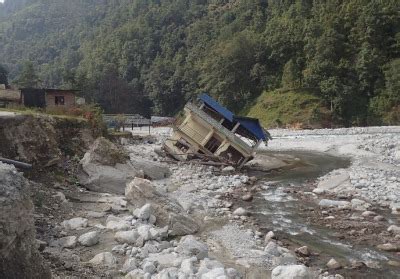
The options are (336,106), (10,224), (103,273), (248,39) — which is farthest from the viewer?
A: (248,39)

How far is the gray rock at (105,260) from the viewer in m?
10.0

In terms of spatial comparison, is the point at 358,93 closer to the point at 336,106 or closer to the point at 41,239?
the point at 336,106

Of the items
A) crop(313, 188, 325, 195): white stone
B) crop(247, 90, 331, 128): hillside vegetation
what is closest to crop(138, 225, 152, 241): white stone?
crop(313, 188, 325, 195): white stone

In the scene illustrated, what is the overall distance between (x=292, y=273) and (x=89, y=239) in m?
5.68

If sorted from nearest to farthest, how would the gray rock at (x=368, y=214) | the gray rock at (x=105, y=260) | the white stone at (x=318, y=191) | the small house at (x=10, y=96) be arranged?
the gray rock at (x=105, y=260) < the gray rock at (x=368, y=214) < the white stone at (x=318, y=191) < the small house at (x=10, y=96)

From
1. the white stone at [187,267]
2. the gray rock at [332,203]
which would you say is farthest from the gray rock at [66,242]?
the gray rock at [332,203]

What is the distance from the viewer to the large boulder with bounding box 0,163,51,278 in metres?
6.96

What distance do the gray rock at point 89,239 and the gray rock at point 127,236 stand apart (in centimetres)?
59

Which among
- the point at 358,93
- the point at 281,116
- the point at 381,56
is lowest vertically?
the point at 281,116

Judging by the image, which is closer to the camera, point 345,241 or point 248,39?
point 345,241

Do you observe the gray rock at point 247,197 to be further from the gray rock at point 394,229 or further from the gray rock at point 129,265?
the gray rock at point 129,265

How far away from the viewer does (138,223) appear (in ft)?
42.1

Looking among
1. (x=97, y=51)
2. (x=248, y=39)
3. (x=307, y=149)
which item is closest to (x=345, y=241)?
(x=307, y=149)

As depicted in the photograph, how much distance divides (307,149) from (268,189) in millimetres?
19124
